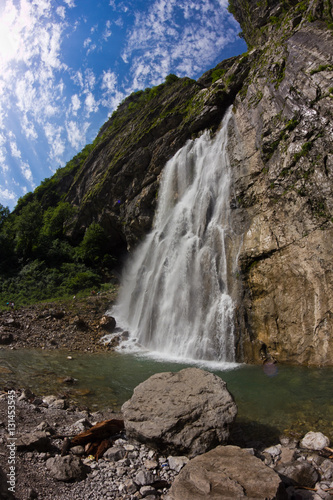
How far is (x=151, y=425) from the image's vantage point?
18.1 ft

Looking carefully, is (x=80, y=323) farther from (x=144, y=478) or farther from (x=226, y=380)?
(x=144, y=478)

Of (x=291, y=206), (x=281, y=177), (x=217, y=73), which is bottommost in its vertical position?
(x=291, y=206)

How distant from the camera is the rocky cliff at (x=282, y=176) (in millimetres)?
13555

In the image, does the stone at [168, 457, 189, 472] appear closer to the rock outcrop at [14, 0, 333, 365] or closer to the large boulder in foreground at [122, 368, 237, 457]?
the large boulder in foreground at [122, 368, 237, 457]

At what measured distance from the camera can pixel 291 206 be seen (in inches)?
601

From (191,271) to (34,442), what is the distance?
14.2 meters

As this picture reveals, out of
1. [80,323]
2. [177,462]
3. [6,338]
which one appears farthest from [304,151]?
[6,338]

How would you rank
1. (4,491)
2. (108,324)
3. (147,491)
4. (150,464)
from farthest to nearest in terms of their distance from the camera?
1. (108,324)
2. (150,464)
3. (147,491)
4. (4,491)

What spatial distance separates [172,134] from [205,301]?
20037 millimetres

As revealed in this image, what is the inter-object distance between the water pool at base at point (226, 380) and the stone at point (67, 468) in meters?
3.97

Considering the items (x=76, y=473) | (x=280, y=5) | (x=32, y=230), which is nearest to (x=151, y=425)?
(x=76, y=473)

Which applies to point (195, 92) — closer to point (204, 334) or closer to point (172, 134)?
point (172, 134)

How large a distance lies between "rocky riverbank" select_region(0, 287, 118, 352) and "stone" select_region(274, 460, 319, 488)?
14442mm

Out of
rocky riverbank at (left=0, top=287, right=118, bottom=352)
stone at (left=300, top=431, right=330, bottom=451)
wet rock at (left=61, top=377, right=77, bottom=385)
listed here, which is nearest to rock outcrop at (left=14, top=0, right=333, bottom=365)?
rocky riverbank at (left=0, top=287, right=118, bottom=352)
